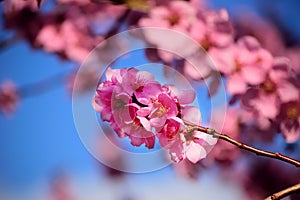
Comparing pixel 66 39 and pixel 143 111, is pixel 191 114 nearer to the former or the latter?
pixel 143 111

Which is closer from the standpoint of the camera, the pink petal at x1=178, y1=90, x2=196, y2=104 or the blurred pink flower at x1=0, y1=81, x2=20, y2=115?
the pink petal at x1=178, y1=90, x2=196, y2=104

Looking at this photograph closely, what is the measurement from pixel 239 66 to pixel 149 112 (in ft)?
0.95

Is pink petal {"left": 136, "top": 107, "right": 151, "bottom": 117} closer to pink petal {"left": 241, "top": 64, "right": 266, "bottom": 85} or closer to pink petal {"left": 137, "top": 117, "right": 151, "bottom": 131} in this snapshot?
pink petal {"left": 137, "top": 117, "right": 151, "bottom": 131}

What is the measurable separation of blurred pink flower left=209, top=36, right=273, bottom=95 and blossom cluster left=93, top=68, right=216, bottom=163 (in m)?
0.14

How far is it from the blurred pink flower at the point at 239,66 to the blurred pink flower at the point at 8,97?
1.72 ft

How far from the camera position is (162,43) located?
3.25ft

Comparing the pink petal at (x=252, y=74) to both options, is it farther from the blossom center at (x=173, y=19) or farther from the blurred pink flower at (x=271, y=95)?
the blossom center at (x=173, y=19)

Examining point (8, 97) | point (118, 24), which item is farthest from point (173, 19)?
point (8, 97)

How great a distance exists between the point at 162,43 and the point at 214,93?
182mm

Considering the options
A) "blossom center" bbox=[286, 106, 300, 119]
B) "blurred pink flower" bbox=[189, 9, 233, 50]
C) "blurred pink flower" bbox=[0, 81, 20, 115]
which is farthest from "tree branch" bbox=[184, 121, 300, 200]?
"blurred pink flower" bbox=[0, 81, 20, 115]

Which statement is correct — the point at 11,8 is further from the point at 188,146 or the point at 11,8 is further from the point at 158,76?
the point at 188,146

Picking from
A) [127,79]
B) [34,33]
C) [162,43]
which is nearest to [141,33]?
[162,43]

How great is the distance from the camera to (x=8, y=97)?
1038 mm

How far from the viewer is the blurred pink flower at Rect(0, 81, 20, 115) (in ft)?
3.38
